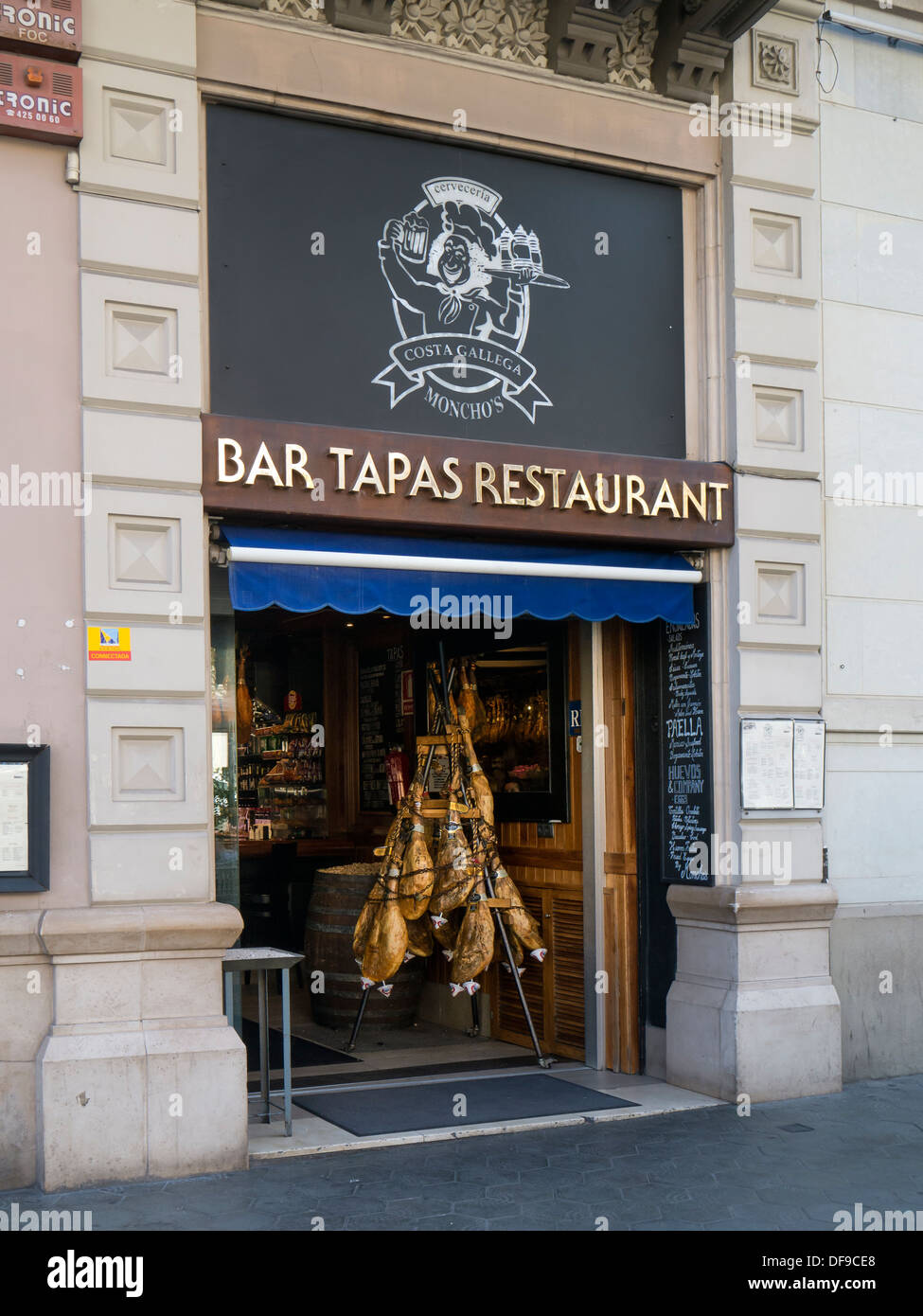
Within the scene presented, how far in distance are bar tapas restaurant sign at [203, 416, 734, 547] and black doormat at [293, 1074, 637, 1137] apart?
10.7ft

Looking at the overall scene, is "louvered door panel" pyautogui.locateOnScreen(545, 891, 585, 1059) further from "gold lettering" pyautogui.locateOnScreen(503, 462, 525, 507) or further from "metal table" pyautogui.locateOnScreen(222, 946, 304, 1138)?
"gold lettering" pyautogui.locateOnScreen(503, 462, 525, 507)

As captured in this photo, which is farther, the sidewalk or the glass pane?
the glass pane

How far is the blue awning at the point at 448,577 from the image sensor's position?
719 cm

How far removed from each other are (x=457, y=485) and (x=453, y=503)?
0.33 feet

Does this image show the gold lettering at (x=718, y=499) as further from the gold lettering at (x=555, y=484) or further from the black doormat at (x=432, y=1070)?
the black doormat at (x=432, y=1070)

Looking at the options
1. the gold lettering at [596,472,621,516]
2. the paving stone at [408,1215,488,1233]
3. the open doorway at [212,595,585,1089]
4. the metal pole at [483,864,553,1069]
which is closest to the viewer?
the paving stone at [408,1215,488,1233]

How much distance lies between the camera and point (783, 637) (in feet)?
27.7

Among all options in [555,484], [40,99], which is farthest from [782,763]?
[40,99]

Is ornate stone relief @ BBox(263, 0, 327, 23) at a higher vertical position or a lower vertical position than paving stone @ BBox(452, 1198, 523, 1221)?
higher

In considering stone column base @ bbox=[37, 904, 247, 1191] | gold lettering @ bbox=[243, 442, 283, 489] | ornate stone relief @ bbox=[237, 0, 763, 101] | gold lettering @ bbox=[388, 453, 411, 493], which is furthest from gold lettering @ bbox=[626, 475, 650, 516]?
stone column base @ bbox=[37, 904, 247, 1191]

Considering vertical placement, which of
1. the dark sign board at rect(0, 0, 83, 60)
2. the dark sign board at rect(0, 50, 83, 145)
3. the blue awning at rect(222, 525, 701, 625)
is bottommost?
the blue awning at rect(222, 525, 701, 625)

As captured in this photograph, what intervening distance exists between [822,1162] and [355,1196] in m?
2.32

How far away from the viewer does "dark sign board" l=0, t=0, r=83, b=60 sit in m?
6.59
